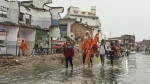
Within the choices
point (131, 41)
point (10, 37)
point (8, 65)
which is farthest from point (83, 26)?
point (131, 41)

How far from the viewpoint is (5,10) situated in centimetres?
3106

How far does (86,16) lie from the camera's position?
296 feet

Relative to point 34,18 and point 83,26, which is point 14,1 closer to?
point 34,18

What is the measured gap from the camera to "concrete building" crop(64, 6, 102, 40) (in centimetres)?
8738

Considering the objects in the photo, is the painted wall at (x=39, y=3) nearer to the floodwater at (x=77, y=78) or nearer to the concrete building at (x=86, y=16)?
the floodwater at (x=77, y=78)

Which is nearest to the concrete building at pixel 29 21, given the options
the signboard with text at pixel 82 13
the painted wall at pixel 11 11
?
the painted wall at pixel 11 11

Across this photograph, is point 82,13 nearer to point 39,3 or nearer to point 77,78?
point 39,3

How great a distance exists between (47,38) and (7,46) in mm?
11087

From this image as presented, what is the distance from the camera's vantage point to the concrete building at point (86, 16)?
87375 millimetres

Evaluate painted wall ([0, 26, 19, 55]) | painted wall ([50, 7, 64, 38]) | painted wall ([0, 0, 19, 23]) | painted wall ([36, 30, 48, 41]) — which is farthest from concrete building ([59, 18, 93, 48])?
painted wall ([0, 0, 19, 23])

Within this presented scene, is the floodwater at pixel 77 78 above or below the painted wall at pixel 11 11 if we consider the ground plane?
below

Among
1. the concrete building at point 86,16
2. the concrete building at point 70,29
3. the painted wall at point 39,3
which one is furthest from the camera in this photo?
the concrete building at point 86,16

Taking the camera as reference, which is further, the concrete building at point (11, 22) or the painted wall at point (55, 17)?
the painted wall at point (55, 17)

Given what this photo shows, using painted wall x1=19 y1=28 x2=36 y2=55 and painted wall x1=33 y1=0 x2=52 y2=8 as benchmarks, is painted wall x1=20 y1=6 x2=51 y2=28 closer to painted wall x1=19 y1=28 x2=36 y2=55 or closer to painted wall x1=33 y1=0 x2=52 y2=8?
painted wall x1=33 y1=0 x2=52 y2=8
